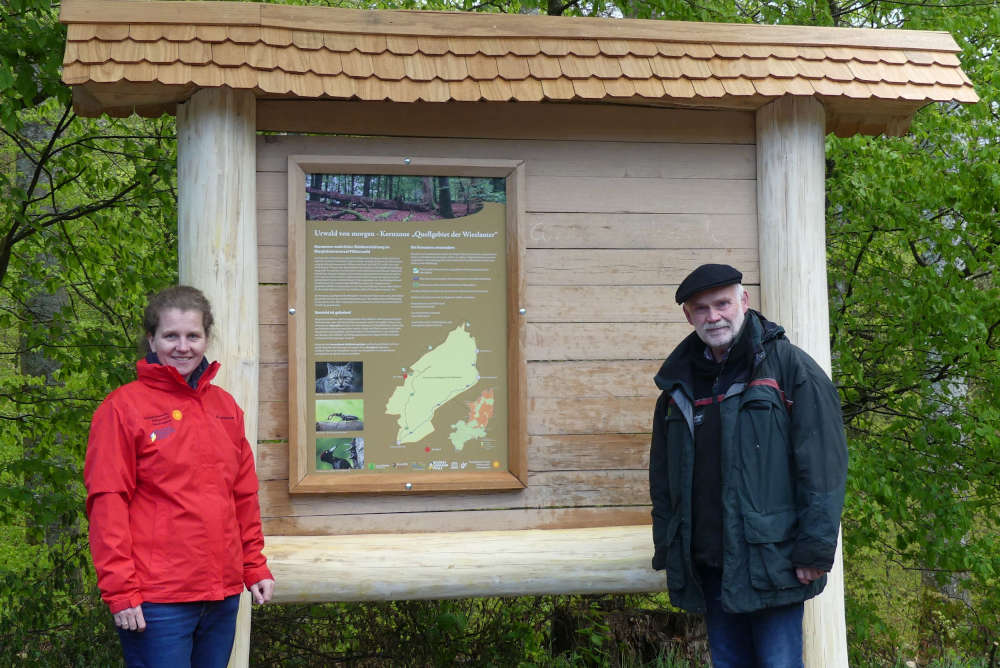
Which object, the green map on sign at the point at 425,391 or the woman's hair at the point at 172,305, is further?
the green map on sign at the point at 425,391

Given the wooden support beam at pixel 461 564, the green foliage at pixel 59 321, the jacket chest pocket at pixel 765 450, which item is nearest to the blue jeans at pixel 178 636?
the wooden support beam at pixel 461 564

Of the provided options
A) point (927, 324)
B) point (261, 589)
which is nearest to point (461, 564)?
point (261, 589)

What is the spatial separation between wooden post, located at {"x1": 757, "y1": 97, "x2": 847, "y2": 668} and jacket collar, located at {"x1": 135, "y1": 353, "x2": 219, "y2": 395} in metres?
2.34

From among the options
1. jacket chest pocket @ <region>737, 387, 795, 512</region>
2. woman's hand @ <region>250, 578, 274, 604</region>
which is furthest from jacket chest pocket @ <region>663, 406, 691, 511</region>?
woman's hand @ <region>250, 578, 274, 604</region>

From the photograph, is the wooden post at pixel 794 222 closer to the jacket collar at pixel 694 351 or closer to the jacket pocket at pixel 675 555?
the jacket collar at pixel 694 351

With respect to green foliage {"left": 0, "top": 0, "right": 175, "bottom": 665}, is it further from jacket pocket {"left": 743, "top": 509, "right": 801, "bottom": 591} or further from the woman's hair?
jacket pocket {"left": 743, "top": 509, "right": 801, "bottom": 591}

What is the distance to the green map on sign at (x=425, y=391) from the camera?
3648mm

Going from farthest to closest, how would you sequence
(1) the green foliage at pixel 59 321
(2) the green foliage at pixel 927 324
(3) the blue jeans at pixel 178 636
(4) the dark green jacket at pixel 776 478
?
(2) the green foliage at pixel 927 324, (1) the green foliage at pixel 59 321, (4) the dark green jacket at pixel 776 478, (3) the blue jeans at pixel 178 636

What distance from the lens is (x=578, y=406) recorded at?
379cm

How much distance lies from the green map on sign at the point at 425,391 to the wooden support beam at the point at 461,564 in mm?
433

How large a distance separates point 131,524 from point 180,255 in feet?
4.21

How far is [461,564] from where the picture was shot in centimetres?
351

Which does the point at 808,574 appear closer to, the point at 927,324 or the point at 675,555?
the point at 675,555

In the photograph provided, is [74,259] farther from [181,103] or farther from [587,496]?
[587,496]
